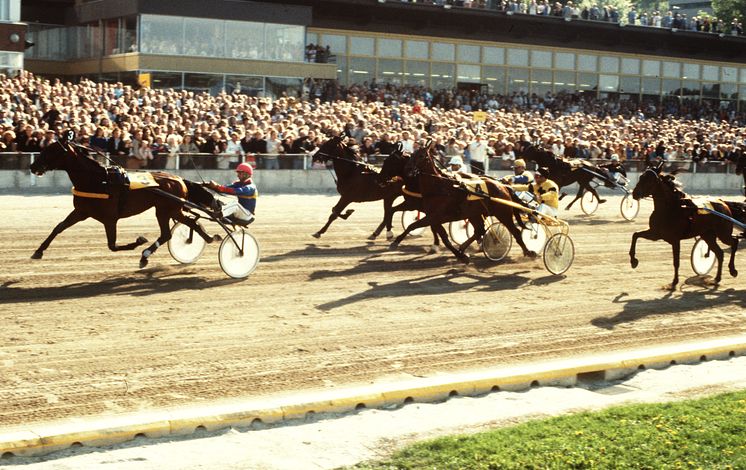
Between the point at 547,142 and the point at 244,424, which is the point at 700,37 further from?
the point at 244,424

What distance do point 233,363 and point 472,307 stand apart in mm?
4509

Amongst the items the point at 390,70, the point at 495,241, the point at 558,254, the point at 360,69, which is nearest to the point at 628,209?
the point at 495,241

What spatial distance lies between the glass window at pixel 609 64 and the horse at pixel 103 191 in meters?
47.2

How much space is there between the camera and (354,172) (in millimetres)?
20203

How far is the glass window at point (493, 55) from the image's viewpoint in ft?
181

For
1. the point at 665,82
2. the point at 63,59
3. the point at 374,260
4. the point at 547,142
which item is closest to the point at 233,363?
the point at 374,260

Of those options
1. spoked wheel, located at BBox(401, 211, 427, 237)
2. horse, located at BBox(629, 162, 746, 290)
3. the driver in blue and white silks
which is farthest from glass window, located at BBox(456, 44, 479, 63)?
horse, located at BBox(629, 162, 746, 290)

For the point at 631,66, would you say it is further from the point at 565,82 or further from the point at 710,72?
the point at 710,72

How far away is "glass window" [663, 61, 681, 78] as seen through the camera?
204 feet

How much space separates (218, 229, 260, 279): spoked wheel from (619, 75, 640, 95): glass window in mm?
47621

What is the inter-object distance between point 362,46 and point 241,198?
117 feet

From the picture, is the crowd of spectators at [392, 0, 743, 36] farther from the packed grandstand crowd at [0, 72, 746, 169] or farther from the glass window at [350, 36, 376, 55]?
the packed grandstand crowd at [0, 72, 746, 169]

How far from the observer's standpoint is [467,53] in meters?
54.7

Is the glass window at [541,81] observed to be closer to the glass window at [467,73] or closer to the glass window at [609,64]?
the glass window at [467,73]
